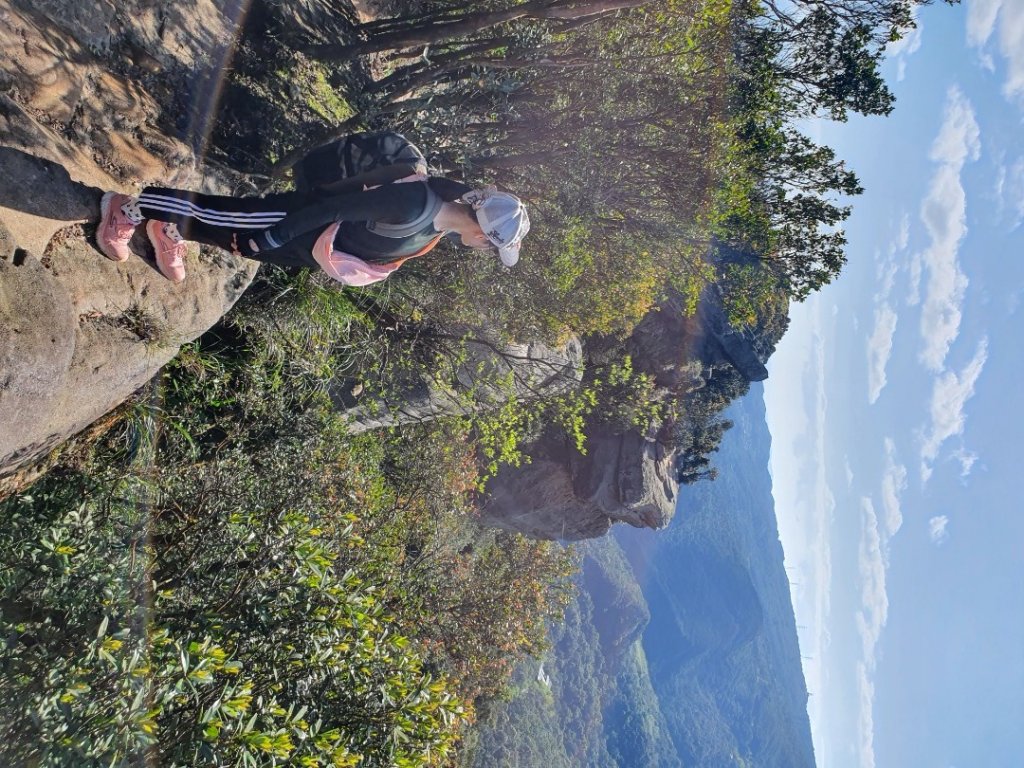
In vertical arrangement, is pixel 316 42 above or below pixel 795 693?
above

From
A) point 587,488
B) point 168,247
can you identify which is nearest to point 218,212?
point 168,247

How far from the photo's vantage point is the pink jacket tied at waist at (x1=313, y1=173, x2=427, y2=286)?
160 inches

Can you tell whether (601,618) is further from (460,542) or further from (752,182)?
(752,182)

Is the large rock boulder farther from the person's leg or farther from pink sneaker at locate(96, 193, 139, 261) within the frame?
pink sneaker at locate(96, 193, 139, 261)

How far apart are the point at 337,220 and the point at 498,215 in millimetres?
1088

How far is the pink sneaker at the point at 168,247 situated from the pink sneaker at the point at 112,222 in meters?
0.21

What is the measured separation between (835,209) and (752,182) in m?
1.34

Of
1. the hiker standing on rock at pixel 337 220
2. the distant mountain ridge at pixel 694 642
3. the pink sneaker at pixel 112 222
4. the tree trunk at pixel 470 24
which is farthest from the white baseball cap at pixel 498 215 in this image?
the distant mountain ridge at pixel 694 642

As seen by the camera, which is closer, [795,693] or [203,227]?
[203,227]

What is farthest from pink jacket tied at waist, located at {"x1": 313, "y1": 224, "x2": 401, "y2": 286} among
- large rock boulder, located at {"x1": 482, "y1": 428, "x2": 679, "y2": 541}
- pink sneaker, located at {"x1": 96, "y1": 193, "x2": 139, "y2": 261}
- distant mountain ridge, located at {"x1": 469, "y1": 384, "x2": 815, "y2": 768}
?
distant mountain ridge, located at {"x1": 469, "y1": 384, "x2": 815, "y2": 768}

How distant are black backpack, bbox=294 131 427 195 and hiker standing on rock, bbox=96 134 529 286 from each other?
0.14 feet

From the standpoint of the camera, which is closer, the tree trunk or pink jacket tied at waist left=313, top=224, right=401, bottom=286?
pink jacket tied at waist left=313, top=224, right=401, bottom=286

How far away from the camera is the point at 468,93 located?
8078 mm

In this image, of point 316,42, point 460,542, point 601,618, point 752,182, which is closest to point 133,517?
point 316,42
